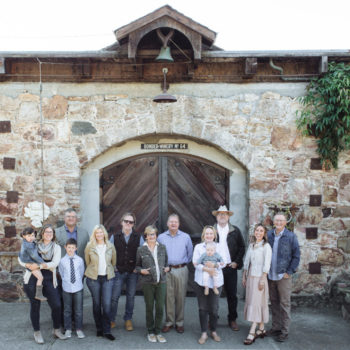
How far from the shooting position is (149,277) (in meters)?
4.58

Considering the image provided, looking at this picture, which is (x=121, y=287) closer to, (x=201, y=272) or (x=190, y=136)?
(x=201, y=272)

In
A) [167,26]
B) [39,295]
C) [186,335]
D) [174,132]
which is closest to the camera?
[39,295]

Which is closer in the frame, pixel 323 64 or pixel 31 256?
pixel 31 256

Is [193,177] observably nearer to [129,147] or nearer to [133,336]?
[129,147]

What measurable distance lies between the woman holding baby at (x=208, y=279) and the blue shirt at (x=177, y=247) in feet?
1.09

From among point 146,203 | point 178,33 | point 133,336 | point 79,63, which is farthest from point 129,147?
point 133,336

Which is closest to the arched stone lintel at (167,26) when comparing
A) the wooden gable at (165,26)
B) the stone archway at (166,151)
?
the wooden gable at (165,26)

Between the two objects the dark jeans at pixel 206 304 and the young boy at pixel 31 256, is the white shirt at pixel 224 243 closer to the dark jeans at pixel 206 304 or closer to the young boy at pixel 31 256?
the dark jeans at pixel 206 304

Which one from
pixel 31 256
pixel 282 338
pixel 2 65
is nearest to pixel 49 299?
pixel 31 256

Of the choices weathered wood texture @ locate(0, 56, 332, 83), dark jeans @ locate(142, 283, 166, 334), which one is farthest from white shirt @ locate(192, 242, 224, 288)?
weathered wood texture @ locate(0, 56, 332, 83)

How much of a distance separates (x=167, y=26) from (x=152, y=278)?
347 centimetres

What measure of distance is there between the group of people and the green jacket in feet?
0.04

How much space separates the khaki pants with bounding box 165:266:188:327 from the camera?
4.86 metres

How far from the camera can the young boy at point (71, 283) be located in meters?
4.57
